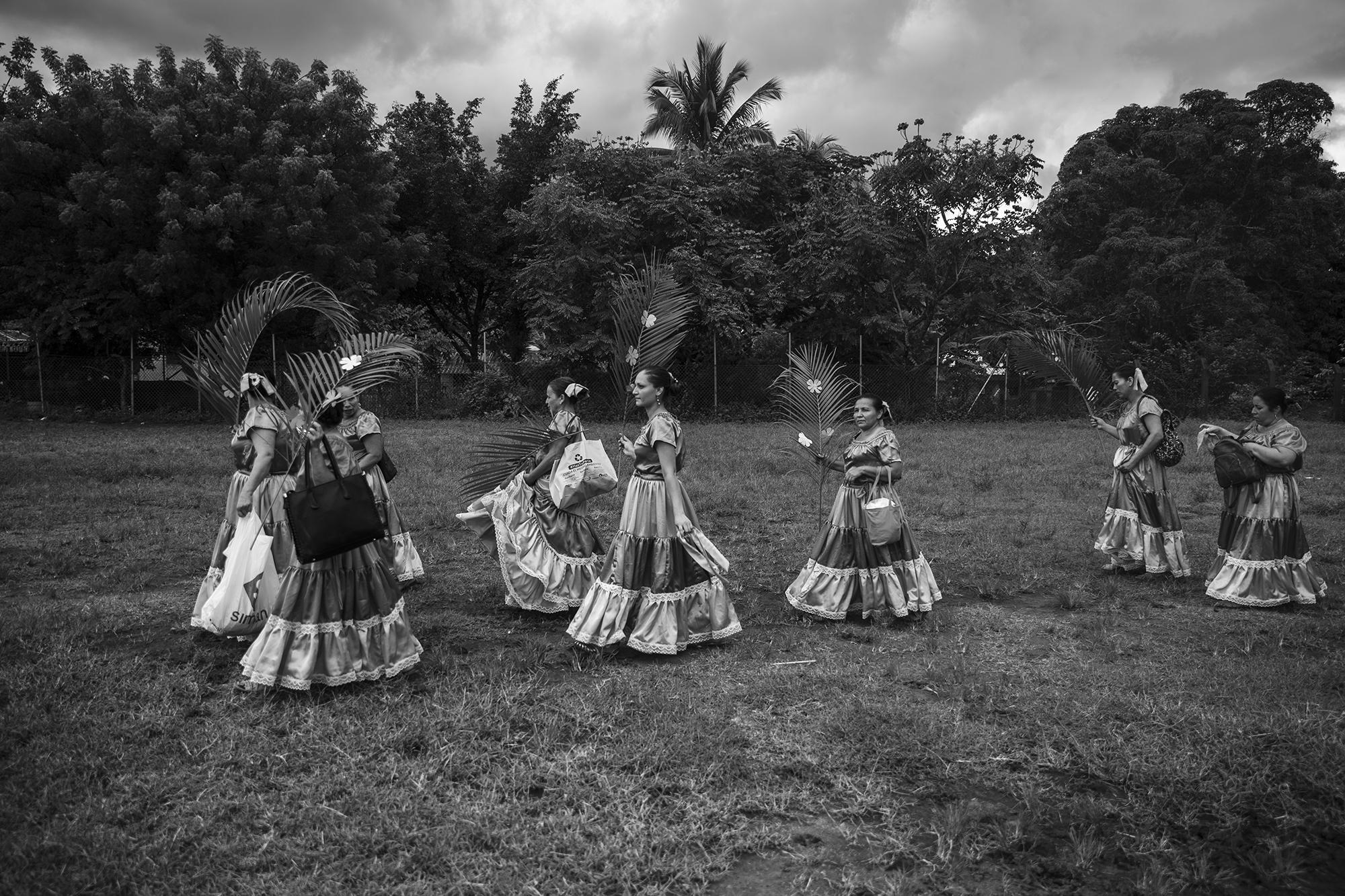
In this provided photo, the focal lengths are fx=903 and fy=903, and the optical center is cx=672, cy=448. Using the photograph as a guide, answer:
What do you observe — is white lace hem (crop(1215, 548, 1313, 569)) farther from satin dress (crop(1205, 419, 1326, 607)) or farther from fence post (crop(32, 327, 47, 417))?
fence post (crop(32, 327, 47, 417))

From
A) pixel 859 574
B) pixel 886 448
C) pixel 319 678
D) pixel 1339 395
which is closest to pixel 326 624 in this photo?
pixel 319 678

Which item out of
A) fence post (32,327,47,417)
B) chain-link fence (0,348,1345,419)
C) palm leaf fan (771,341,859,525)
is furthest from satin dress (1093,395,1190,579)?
fence post (32,327,47,417)

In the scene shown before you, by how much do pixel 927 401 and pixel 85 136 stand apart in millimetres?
21838

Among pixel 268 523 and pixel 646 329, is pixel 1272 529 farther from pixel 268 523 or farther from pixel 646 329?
pixel 268 523

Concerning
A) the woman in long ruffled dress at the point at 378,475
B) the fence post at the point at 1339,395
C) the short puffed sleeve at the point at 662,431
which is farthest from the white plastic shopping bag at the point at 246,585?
the fence post at the point at 1339,395

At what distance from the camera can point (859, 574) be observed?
651cm

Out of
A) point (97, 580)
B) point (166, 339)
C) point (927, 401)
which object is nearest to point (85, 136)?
point (166, 339)

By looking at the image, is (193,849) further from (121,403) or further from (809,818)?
(121,403)

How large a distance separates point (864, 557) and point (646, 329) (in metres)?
2.26

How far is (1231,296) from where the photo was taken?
2588cm

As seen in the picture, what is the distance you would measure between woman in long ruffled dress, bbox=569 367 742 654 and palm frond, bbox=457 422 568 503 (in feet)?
3.51

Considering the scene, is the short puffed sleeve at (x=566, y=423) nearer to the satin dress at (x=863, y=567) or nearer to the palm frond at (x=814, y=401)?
the palm frond at (x=814, y=401)

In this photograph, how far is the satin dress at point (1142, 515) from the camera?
25.2 ft

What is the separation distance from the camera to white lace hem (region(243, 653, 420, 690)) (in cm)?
470
